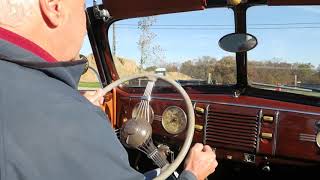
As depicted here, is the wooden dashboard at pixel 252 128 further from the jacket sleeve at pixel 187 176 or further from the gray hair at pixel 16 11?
the gray hair at pixel 16 11

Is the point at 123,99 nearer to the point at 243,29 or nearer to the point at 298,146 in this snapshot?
the point at 243,29

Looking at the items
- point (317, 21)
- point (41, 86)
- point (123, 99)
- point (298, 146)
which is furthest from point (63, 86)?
point (123, 99)

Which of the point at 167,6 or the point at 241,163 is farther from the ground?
the point at 167,6

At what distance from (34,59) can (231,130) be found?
280 centimetres

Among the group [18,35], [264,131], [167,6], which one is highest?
[167,6]

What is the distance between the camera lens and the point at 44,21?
1.15 m

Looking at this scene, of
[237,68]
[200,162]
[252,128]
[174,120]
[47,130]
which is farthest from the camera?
[237,68]

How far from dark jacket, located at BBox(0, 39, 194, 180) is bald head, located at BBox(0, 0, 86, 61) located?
0.07 metres

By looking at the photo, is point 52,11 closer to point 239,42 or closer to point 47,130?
point 47,130

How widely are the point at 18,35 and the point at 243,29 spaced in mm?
2963

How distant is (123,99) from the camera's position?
428cm

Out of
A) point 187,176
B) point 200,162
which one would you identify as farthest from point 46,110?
point 200,162

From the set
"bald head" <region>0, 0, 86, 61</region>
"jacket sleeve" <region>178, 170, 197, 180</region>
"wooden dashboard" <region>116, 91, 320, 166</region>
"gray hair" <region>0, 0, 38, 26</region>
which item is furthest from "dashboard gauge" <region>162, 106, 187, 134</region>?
"gray hair" <region>0, 0, 38, 26</region>

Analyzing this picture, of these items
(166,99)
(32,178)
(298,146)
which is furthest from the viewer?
(166,99)
